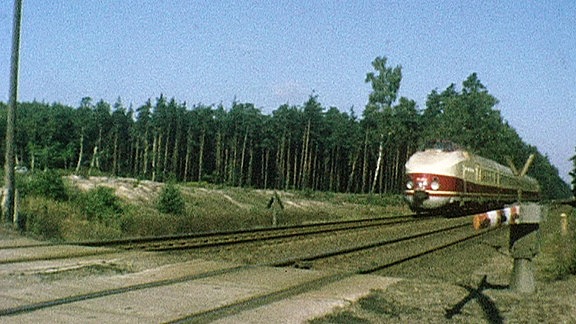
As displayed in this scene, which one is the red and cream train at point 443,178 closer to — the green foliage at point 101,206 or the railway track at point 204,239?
the railway track at point 204,239

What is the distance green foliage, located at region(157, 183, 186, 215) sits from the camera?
84.8ft

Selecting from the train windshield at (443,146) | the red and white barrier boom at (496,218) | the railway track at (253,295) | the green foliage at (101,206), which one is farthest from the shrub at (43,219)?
the train windshield at (443,146)

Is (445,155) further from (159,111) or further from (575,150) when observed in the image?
(159,111)

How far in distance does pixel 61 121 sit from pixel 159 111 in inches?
921

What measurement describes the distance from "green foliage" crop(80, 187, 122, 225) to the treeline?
5362 cm

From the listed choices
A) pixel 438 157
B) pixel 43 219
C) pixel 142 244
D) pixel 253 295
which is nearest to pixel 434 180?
pixel 438 157

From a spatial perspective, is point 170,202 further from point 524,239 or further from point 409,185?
point 524,239

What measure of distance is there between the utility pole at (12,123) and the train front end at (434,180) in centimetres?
1848

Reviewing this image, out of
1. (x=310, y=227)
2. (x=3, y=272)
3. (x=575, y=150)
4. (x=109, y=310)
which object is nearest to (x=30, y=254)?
(x=3, y=272)

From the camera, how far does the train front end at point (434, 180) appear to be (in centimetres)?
2892

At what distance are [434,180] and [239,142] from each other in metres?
81.9

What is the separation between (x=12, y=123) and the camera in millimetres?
15828

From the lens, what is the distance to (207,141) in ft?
374

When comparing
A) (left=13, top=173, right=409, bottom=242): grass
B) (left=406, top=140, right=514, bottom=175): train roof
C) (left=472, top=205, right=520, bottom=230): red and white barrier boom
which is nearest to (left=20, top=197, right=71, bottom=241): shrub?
(left=13, top=173, right=409, bottom=242): grass
